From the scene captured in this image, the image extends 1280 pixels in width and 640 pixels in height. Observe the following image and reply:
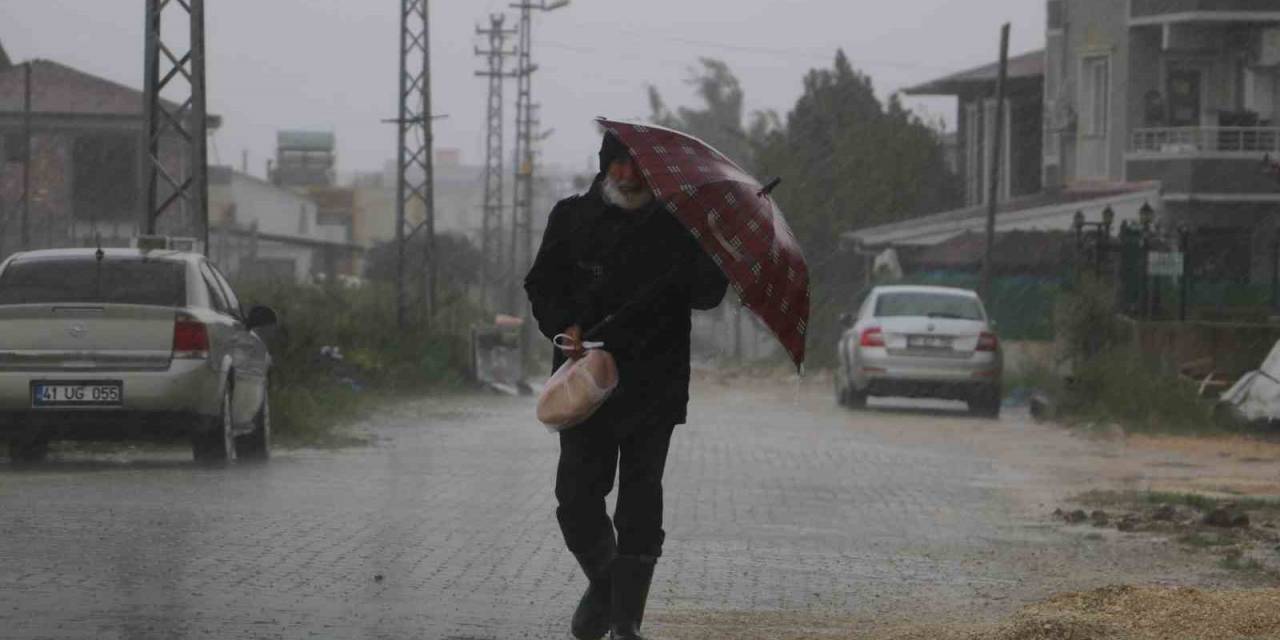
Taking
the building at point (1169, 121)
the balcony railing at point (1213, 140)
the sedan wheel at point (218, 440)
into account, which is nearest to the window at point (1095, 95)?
the building at point (1169, 121)

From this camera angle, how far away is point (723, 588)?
9953 millimetres

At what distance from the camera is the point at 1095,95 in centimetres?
4653

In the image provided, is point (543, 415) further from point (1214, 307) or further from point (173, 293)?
point (1214, 307)

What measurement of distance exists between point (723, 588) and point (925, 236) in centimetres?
4298

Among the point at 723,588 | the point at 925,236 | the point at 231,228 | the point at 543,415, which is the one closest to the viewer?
the point at 543,415

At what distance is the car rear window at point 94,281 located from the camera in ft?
53.8

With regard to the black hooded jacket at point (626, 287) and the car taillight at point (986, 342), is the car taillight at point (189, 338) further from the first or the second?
the car taillight at point (986, 342)

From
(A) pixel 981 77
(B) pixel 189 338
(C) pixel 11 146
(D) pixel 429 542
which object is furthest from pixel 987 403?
(C) pixel 11 146

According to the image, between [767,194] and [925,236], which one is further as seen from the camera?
[925,236]

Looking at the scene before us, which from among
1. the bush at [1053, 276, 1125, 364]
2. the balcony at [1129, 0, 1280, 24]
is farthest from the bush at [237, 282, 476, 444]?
the balcony at [1129, 0, 1280, 24]

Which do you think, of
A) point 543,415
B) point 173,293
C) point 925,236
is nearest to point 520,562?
point 543,415

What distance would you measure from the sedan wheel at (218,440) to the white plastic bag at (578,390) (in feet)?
29.8

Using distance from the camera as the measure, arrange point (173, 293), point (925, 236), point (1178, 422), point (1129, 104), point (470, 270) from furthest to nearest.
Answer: point (470, 270)
point (925, 236)
point (1129, 104)
point (1178, 422)
point (173, 293)

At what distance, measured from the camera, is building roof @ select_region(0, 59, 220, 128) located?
60.9 m
